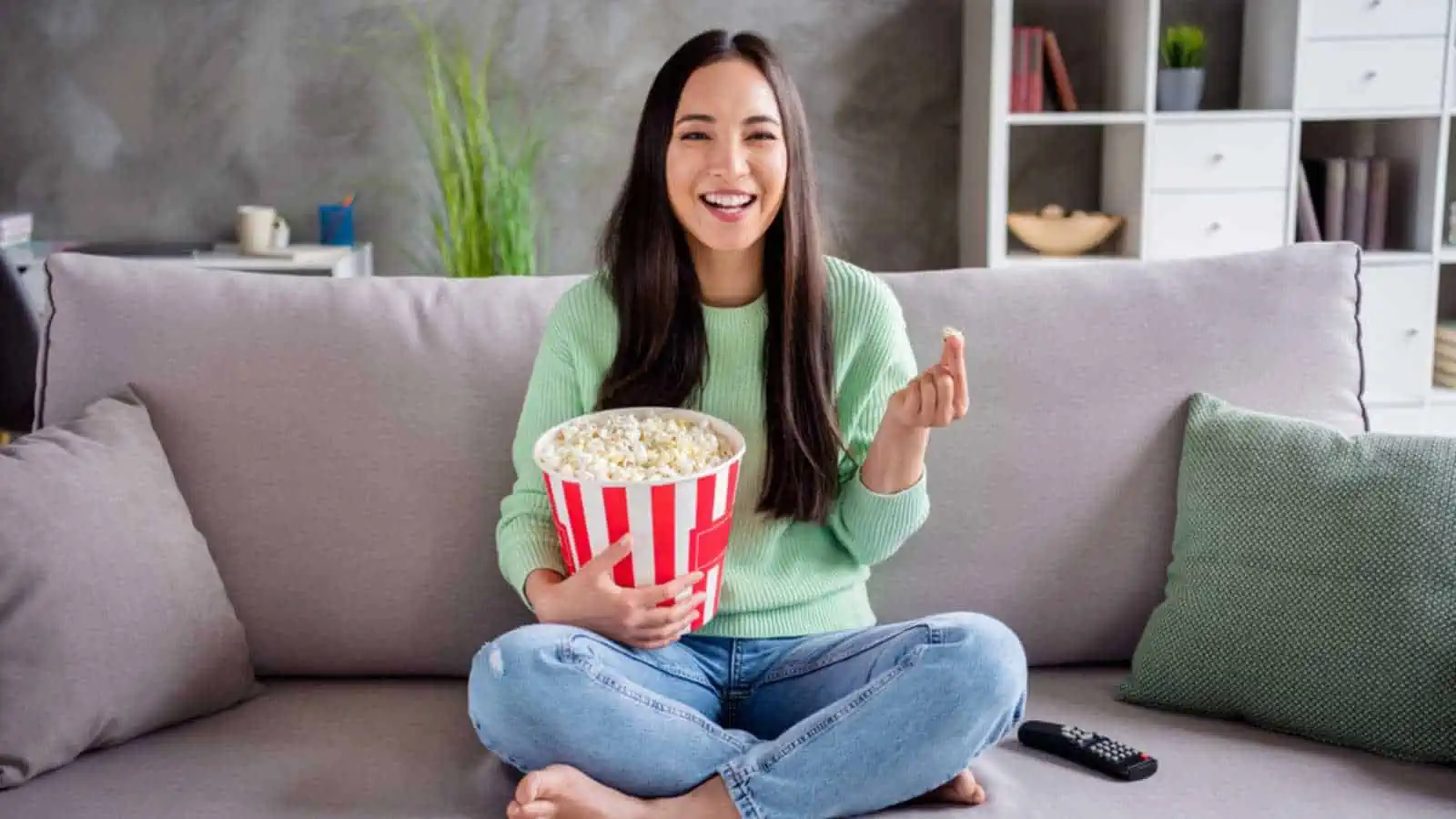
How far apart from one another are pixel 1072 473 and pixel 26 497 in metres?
1.18

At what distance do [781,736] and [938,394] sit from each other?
377mm

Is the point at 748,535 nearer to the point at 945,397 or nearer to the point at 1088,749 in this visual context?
the point at 945,397

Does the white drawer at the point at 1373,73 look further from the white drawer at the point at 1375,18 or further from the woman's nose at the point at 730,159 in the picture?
the woman's nose at the point at 730,159

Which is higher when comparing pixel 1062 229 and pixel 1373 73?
pixel 1373 73

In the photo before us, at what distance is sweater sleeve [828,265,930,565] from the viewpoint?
162cm

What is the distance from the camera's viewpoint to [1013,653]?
4.61 feet

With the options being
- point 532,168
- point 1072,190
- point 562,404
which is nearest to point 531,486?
point 562,404

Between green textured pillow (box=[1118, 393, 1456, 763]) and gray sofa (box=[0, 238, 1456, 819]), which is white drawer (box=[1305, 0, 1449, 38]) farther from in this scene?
green textured pillow (box=[1118, 393, 1456, 763])

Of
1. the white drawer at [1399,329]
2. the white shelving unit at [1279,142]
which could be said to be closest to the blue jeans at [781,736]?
the white shelving unit at [1279,142]

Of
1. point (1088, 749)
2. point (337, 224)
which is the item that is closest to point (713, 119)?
point (1088, 749)

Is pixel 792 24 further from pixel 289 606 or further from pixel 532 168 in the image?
pixel 289 606

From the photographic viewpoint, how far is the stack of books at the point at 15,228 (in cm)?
345

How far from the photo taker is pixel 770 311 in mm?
1640

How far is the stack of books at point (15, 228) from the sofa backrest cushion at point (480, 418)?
198 cm
